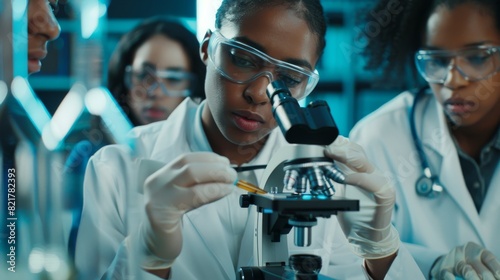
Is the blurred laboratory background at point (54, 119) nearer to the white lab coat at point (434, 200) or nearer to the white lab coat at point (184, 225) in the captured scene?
the white lab coat at point (184, 225)

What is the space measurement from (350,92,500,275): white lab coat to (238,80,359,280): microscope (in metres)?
0.70

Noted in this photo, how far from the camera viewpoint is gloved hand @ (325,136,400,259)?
1.34 m

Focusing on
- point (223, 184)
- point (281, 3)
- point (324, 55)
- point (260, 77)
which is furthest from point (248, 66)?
point (324, 55)

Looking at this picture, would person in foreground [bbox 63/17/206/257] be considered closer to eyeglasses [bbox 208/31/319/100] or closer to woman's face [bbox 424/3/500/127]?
eyeglasses [bbox 208/31/319/100]

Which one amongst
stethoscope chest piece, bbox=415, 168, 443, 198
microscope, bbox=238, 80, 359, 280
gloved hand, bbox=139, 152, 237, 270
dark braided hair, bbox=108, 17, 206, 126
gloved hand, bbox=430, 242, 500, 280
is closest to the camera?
microscope, bbox=238, 80, 359, 280

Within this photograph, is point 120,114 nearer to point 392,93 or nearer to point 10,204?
point 10,204

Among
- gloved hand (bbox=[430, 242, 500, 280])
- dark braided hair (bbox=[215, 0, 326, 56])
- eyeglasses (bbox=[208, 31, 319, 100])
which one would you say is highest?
dark braided hair (bbox=[215, 0, 326, 56])

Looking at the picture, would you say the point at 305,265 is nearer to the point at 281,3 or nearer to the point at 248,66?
the point at 248,66


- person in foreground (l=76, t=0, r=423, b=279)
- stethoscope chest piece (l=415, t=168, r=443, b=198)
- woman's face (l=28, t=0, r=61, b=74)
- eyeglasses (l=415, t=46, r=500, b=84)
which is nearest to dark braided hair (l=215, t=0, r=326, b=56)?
person in foreground (l=76, t=0, r=423, b=279)

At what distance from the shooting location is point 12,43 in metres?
1.31

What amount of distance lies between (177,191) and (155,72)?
59cm

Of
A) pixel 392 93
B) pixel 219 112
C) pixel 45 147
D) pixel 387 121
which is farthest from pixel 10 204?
pixel 392 93

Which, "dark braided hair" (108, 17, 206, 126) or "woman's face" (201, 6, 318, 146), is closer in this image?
"woman's face" (201, 6, 318, 146)

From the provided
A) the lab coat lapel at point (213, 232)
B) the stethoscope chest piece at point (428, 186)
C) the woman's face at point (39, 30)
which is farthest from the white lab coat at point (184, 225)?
the stethoscope chest piece at point (428, 186)
